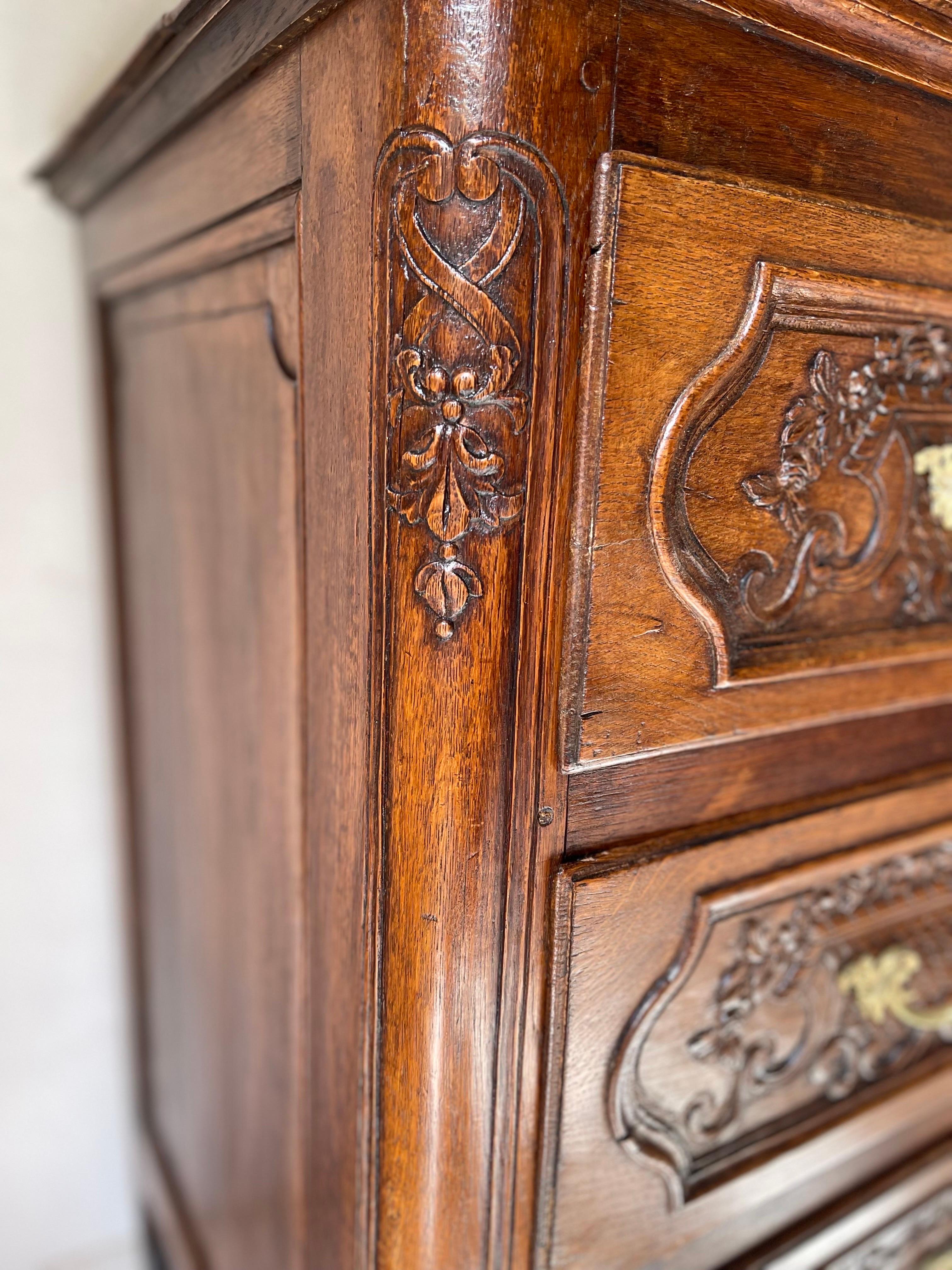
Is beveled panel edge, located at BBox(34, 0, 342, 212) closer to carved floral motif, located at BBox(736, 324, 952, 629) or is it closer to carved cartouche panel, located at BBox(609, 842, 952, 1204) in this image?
carved floral motif, located at BBox(736, 324, 952, 629)

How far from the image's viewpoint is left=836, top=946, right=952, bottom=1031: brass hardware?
54 centimetres

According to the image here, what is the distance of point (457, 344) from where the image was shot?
1.05 feet

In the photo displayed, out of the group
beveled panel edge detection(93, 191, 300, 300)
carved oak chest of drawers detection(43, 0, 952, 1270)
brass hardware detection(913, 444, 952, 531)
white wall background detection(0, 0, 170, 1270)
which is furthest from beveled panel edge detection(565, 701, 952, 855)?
white wall background detection(0, 0, 170, 1270)

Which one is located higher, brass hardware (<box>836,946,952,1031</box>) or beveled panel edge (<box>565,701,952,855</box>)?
beveled panel edge (<box>565,701,952,855</box>)

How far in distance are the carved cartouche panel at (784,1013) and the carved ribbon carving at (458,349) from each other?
0.23 metres

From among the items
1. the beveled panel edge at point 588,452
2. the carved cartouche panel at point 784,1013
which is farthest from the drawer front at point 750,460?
the carved cartouche panel at point 784,1013

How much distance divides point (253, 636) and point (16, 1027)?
0.59m

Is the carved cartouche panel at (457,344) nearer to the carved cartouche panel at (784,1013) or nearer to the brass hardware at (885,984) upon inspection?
the carved cartouche panel at (784,1013)

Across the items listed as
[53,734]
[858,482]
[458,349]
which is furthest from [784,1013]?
[53,734]

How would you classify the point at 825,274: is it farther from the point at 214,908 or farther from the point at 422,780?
the point at 214,908

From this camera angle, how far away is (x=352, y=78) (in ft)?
1.06

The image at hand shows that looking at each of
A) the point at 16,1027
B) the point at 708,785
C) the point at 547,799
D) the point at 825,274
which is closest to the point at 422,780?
the point at 547,799

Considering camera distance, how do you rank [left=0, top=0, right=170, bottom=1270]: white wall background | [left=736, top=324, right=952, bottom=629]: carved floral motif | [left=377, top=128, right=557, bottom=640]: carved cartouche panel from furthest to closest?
1. [left=0, top=0, right=170, bottom=1270]: white wall background
2. [left=736, top=324, right=952, bottom=629]: carved floral motif
3. [left=377, top=128, right=557, bottom=640]: carved cartouche panel

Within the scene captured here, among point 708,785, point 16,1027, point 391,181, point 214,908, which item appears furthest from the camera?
point 16,1027
